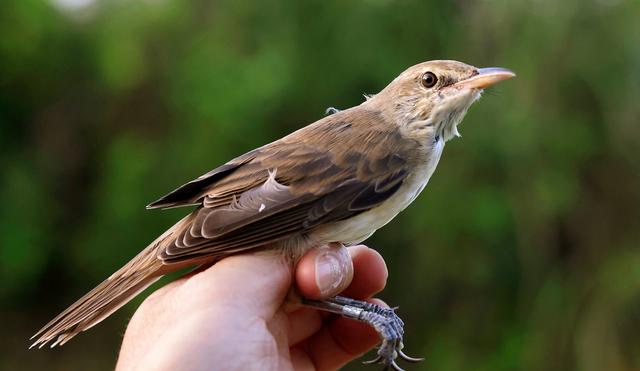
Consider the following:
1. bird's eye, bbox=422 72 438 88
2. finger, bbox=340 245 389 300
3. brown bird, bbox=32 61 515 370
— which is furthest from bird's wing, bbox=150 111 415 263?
finger, bbox=340 245 389 300

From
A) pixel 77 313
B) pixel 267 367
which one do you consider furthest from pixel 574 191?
pixel 77 313

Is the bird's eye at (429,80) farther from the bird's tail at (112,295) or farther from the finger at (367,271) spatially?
the bird's tail at (112,295)

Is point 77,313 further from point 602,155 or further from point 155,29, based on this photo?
point 602,155

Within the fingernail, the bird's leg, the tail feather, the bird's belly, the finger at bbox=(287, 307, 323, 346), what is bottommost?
the finger at bbox=(287, 307, 323, 346)

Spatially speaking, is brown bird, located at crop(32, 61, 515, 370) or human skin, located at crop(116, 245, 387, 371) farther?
brown bird, located at crop(32, 61, 515, 370)

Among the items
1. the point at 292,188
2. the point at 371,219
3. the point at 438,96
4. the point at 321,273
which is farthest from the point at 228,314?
the point at 438,96

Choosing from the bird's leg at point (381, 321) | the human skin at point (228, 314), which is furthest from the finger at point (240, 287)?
the bird's leg at point (381, 321)

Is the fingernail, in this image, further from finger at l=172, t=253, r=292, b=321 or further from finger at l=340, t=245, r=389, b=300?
finger at l=340, t=245, r=389, b=300
